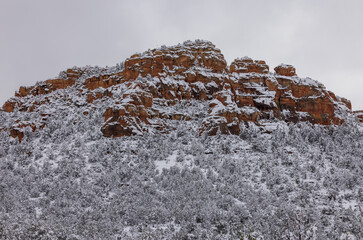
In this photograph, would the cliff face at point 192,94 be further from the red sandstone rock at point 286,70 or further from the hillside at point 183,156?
the hillside at point 183,156

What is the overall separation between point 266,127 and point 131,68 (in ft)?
102

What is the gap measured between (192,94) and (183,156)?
22.1 metres

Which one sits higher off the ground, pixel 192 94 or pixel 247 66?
pixel 247 66

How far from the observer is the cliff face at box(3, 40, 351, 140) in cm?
4972

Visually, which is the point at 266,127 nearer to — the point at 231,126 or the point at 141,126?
the point at 231,126

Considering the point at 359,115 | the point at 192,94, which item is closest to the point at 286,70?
the point at 192,94

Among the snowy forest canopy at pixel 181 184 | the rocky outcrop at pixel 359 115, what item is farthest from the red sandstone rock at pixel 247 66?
the rocky outcrop at pixel 359 115

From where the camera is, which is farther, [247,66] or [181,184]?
[247,66]

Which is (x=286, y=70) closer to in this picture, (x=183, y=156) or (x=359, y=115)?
(x=359, y=115)

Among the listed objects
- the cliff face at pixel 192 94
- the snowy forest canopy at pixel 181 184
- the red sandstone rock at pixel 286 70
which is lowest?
the snowy forest canopy at pixel 181 184

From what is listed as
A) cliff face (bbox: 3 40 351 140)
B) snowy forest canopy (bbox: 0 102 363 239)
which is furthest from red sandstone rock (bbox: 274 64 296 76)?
snowy forest canopy (bbox: 0 102 363 239)

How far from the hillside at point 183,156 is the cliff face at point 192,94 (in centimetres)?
25

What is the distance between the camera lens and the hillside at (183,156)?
29016 mm

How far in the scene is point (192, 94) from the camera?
60656 millimetres
